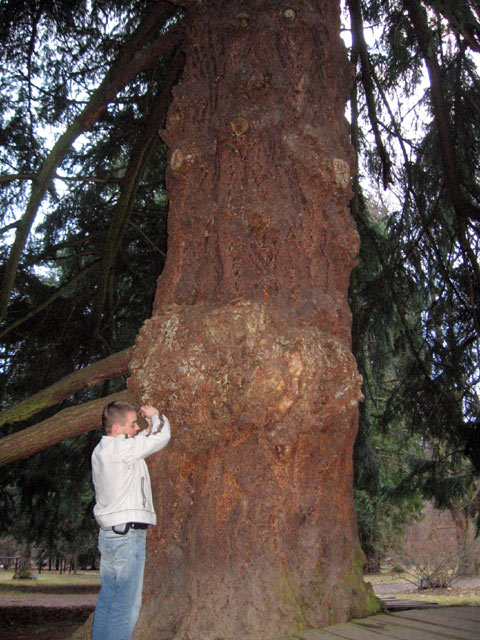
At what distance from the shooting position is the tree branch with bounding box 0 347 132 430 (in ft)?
10.4

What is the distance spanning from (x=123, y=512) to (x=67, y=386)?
0.93 m

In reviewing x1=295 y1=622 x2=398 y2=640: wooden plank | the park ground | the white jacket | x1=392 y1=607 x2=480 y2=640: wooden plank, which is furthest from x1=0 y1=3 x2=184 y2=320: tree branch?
the park ground

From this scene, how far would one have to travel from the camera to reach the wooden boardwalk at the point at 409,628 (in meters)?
2.12

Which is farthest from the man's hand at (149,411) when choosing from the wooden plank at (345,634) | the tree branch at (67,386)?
the wooden plank at (345,634)

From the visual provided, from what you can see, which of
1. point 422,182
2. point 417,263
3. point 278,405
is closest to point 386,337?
point 417,263

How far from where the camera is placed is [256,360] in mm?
2408

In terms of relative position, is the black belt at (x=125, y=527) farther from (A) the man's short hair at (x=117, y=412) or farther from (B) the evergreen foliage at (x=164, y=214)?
(B) the evergreen foliage at (x=164, y=214)

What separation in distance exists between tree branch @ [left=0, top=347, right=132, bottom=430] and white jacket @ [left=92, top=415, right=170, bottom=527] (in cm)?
56

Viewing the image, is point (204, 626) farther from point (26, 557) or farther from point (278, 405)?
point (26, 557)

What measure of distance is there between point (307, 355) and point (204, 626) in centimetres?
105

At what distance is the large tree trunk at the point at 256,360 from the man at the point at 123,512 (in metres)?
0.07

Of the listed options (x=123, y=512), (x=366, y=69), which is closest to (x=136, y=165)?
(x=366, y=69)

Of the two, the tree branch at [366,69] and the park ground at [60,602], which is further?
the park ground at [60,602]

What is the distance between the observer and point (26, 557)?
1686 cm
